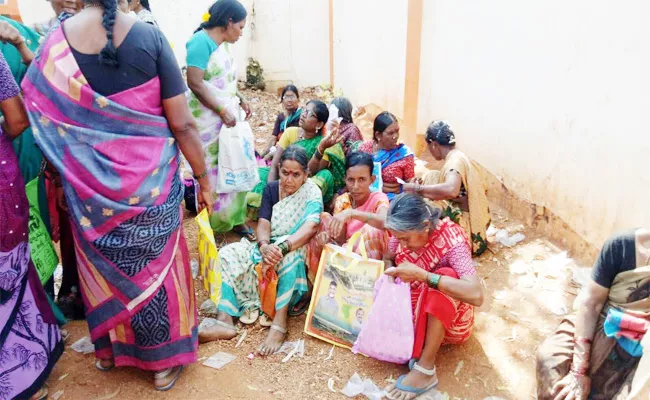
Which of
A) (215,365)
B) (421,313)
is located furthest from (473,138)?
(215,365)

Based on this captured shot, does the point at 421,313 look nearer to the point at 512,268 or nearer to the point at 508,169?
the point at 512,268

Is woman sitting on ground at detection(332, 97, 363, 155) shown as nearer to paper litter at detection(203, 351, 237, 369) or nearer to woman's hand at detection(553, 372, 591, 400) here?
paper litter at detection(203, 351, 237, 369)

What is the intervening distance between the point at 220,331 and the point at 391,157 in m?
2.09

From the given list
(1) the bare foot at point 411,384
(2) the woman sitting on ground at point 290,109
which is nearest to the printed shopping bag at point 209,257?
(1) the bare foot at point 411,384

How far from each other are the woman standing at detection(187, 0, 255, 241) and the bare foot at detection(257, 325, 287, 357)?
136cm

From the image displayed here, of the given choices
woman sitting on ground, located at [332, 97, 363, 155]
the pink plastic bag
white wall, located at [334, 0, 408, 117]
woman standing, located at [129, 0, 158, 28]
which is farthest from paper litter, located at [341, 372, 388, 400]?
white wall, located at [334, 0, 408, 117]

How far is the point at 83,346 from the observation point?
11.3 feet

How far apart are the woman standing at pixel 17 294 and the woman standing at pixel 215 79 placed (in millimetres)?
1547

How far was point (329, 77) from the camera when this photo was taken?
10.8 meters

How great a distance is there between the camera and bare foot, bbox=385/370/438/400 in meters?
3.01

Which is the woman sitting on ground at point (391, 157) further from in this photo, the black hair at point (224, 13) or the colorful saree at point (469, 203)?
the black hair at point (224, 13)

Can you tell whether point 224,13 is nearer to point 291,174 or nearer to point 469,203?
point 291,174

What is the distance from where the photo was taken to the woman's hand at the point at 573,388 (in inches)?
101

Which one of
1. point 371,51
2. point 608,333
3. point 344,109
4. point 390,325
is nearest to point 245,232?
point 344,109
